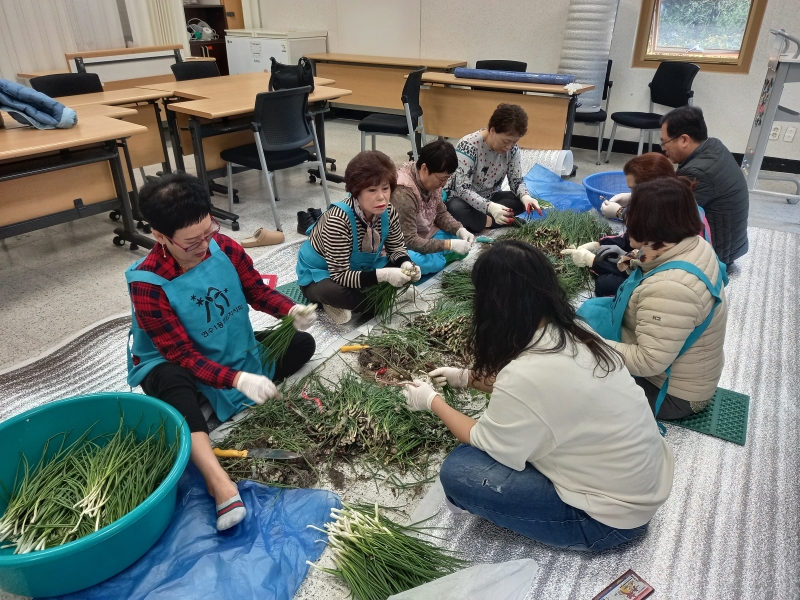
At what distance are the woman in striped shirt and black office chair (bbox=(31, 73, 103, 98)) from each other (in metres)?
2.99

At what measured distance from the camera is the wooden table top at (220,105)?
135 inches

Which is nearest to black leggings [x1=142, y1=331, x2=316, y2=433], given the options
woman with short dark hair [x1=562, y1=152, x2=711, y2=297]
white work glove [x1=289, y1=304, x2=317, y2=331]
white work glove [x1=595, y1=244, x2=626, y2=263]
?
white work glove [x1=289, y1=304, x2=317, y2=331]

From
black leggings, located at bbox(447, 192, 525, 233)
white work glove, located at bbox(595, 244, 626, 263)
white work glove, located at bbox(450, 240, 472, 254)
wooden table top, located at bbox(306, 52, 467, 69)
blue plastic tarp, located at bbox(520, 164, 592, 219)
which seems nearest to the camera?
white work glove, located at bbox(595, 244, 626, 263)

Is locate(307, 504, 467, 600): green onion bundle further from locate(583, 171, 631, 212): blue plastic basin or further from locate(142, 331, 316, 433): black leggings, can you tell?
locate(583, 171, 631, 212): blue plastic basin

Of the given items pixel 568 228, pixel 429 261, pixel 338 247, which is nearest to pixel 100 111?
pixel 338 247

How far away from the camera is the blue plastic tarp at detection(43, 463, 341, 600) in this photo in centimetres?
133

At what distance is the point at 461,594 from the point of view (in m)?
1.20

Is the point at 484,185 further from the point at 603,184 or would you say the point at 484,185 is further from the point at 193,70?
the point at 193,70

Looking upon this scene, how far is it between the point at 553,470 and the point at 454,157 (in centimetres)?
171

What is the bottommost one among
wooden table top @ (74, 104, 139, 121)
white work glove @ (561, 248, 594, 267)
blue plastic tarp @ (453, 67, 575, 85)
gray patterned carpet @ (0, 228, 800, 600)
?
gray patterned carpet @ (0, 228, 800, 600)

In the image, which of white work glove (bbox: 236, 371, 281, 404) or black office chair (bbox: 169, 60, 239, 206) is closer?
white work glove (bbox: 236, 371, 281, 404)

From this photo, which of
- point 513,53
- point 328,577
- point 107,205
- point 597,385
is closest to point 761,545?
point 597,385

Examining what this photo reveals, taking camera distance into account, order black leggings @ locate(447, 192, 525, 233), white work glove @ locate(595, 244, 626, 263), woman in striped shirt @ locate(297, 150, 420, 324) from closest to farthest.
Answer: woman in striped shirt @ locate(297, 150, 420, 324), white work glove @ locate(595, 244, 626, 263), black leggings @ locate(447, 192, 525, 233)

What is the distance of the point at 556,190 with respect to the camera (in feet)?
14.1
